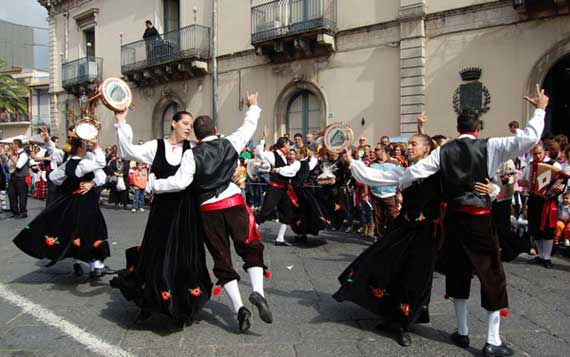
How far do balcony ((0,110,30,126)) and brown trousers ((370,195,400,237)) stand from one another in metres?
42.6

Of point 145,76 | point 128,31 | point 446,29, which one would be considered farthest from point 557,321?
point 128,31

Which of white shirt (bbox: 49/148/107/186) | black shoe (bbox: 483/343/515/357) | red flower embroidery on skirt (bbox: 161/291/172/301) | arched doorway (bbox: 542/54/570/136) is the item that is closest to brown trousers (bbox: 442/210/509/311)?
black shoe (bbox: 483/343/515/357)

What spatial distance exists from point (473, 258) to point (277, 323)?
5.99ft

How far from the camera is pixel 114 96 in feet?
15.1

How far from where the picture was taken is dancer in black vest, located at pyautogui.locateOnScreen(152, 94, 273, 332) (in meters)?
4.12

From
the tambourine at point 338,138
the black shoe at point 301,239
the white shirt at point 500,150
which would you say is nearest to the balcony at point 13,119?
the black shoe at point 301,239

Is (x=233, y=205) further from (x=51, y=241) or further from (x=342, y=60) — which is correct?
(x=342, y=60)

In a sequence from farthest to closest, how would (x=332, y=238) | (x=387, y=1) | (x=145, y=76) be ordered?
(x=145, y=76), (x=387, y=1), (x=332, y=238)

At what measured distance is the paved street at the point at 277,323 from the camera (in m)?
3.94

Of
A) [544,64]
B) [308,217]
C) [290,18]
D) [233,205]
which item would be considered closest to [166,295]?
[233,205]

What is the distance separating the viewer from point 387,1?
567 inches

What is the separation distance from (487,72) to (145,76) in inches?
582

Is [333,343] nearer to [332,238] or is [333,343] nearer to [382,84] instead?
[332,238]

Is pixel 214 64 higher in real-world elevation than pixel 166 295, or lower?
higher
